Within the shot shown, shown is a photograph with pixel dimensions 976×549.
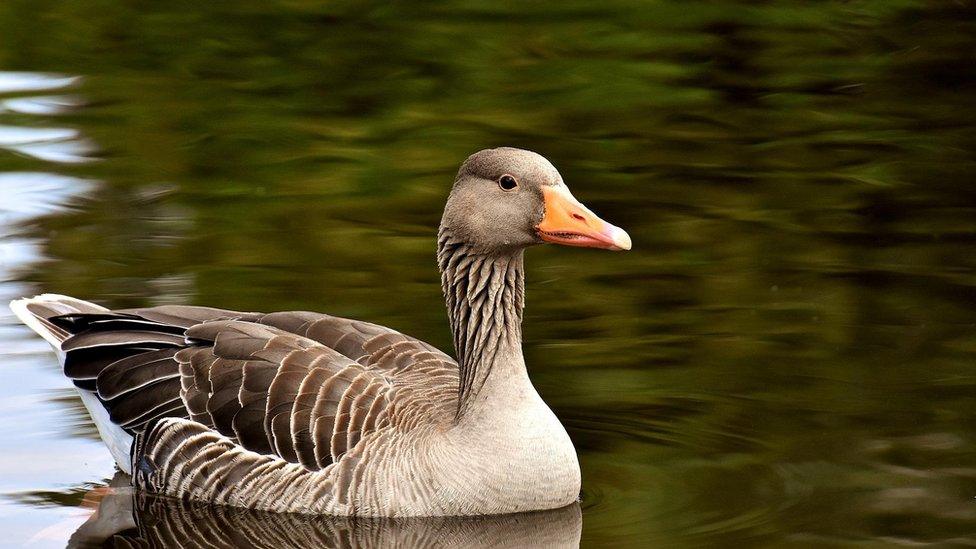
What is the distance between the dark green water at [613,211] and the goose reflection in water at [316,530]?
19 cm

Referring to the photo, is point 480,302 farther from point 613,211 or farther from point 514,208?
point 613,211

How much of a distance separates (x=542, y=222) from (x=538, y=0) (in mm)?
12842

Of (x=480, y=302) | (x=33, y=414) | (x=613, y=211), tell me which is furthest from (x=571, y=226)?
(x=613, y=211)

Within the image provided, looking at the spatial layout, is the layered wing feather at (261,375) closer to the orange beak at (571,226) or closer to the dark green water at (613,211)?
the dark green water at (613,211)

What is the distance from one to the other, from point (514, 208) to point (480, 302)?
63cm

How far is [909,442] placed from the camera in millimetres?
9648

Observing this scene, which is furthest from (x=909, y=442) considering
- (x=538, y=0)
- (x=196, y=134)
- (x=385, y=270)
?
(x=538, y=0)

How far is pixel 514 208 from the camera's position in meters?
8.72

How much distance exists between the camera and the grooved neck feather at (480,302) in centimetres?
895

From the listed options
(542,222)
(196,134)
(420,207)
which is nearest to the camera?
(542,222)

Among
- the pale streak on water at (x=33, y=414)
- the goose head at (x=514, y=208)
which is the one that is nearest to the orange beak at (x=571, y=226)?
the goose head at (x=514, y=208)

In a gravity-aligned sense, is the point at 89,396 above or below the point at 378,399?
below

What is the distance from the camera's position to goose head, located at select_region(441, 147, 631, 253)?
861 cm

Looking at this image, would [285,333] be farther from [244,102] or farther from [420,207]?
[244,102]
